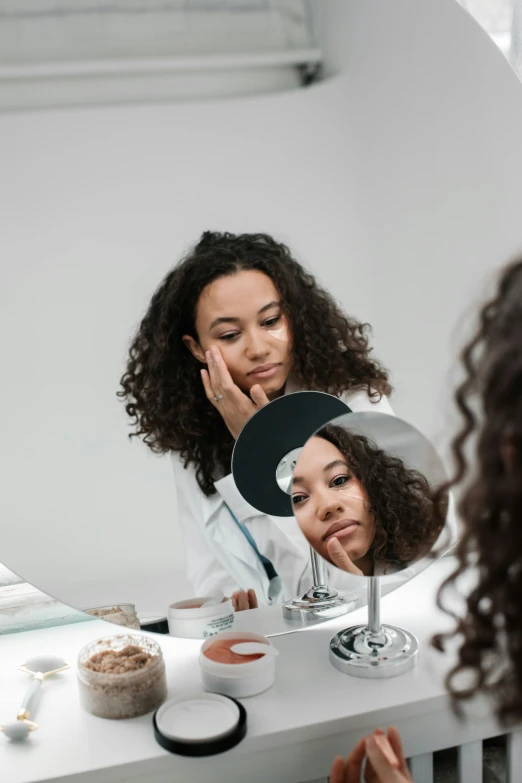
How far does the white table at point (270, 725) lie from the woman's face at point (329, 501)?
12 cm

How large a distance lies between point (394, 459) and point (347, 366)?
0.34ft

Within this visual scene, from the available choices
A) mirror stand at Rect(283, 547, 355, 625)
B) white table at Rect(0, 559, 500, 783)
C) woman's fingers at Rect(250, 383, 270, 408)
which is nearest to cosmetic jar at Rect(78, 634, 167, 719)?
white table at Rect(0, 559, 500, 783)

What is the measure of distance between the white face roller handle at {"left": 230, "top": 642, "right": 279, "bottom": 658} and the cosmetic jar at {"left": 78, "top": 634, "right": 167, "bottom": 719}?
71mm

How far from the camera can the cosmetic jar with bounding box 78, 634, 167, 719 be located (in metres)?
0.65

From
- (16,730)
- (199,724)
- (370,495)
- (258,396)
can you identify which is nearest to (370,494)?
(370,495)

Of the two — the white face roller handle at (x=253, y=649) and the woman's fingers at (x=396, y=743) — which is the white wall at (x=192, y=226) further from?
the woman's fingers at (x=396, y=743)

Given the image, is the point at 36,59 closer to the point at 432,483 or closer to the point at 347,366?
the point at 347,366

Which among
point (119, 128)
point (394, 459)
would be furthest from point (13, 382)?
point (394, 459)

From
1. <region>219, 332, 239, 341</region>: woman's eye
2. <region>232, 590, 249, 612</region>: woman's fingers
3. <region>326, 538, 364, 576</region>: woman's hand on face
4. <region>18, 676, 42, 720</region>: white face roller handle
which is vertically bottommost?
<region>18, 676, 42, 720</region>: white face roller handle

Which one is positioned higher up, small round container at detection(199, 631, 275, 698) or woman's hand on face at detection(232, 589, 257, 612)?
woman's hand on face at detection(232, 589, 257, 612)

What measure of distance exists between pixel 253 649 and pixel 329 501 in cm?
16

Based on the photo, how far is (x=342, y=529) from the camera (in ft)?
2.19

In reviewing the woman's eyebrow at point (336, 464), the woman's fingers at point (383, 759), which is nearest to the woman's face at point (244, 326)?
the woman's eyebrow at point (336, 464)

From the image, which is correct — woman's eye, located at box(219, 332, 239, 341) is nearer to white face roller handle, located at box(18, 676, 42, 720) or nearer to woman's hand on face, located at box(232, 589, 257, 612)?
woman's hand on face, located at box(232, 589, 257, 612)
